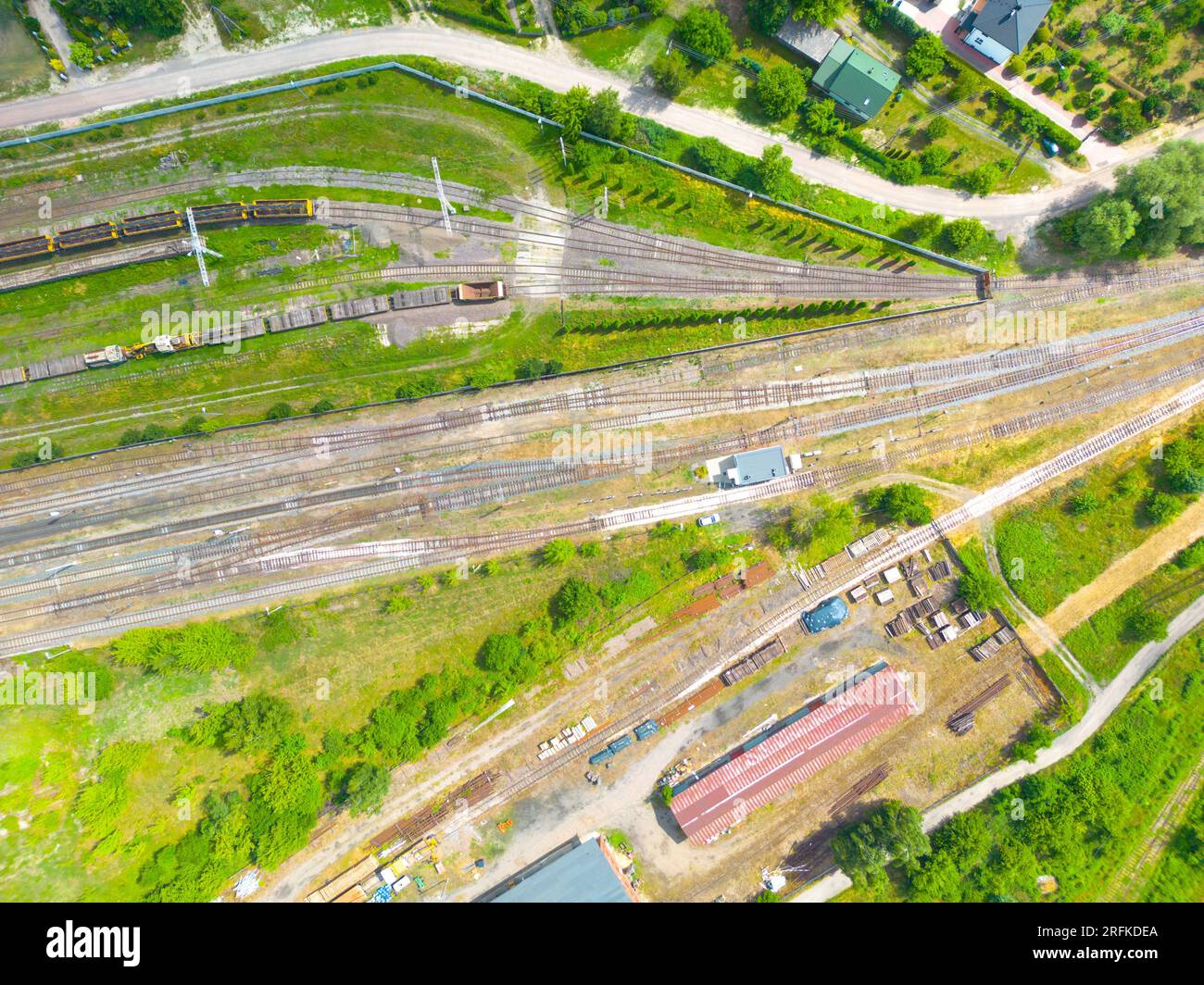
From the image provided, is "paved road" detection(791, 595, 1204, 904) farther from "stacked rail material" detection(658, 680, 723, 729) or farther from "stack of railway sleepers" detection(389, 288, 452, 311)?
"stack of railway sleepers" detection(389, 288, 452, 311)

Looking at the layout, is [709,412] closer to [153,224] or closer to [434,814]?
[434,814]

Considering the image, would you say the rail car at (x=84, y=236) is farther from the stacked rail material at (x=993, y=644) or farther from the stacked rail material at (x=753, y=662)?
the stacked rail material at (x=993, y=644)

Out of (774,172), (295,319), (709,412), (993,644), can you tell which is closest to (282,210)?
(295,319)

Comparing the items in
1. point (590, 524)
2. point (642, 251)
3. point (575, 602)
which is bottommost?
point (575, 602)

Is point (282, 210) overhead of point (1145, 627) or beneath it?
overhead

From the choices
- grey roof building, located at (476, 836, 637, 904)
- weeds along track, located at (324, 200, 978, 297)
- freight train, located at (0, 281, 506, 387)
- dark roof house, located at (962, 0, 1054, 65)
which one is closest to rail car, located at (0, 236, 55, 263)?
freight train, located at (0, 281, 506, 387)

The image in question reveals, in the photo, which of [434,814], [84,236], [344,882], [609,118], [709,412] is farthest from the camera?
[709,412]
